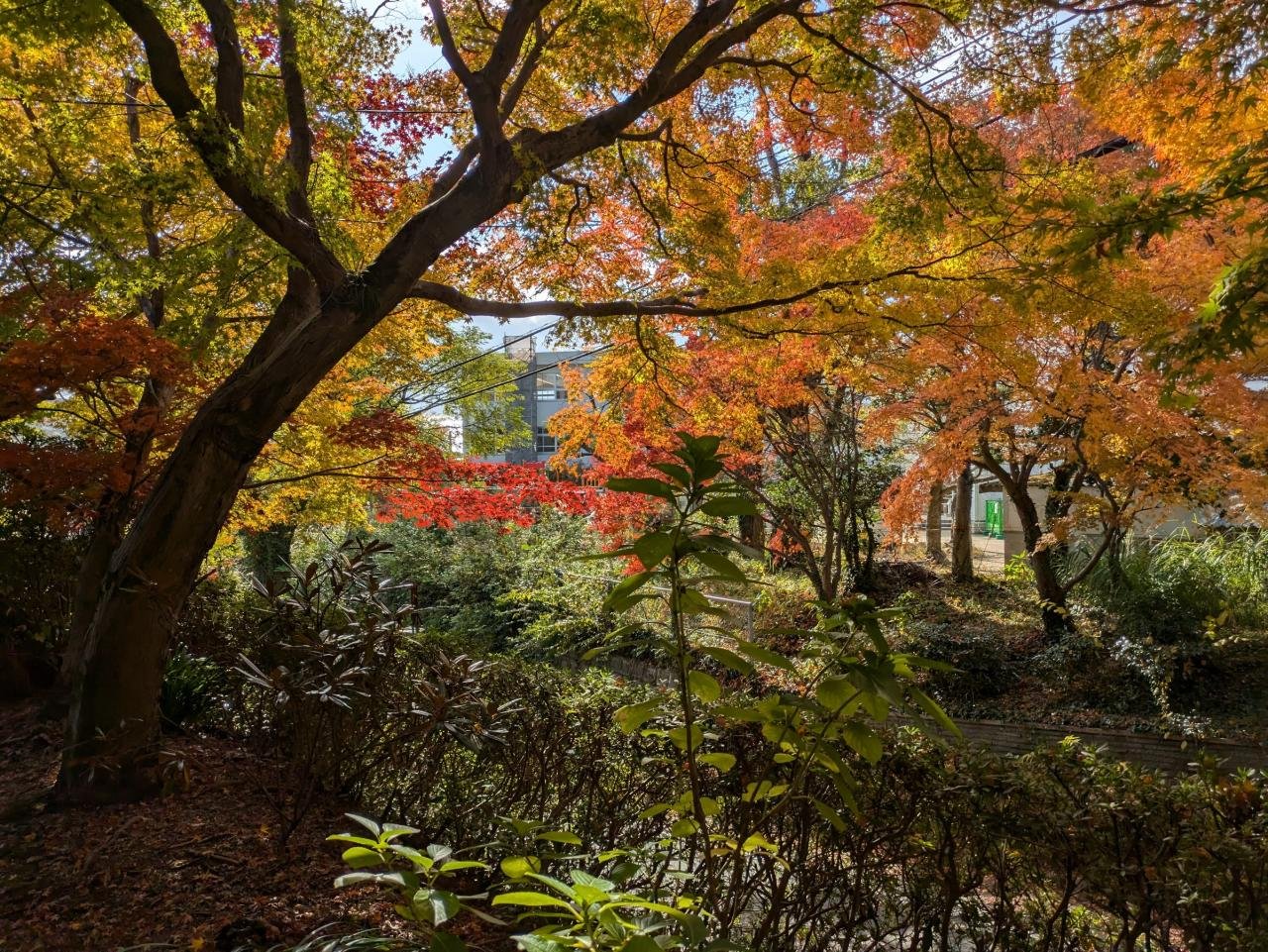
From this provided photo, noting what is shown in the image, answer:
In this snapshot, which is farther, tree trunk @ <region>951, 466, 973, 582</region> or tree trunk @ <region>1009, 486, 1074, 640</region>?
tree trunk @ <region>951, 466, 973, 582</region>

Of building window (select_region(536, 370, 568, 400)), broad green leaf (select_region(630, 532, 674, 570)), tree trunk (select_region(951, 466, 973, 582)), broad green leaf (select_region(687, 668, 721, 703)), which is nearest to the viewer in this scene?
broad green leaf (select_region(630, 532, 674, 570))

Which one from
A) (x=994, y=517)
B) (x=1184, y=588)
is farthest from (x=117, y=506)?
(x=994, y=517)

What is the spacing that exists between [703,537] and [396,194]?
228 inches

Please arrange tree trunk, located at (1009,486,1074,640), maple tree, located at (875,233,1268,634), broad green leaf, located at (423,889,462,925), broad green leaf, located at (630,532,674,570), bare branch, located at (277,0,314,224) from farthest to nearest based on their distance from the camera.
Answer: tree trunk, located at (1009,486,1074,640) → maple tree, located at (875,233,1268,634) → bare branch, located at (277,0,314,224) → broad green leaf, located at (630,532,674,570) → broad green leaf, located at (423,889,462,925)

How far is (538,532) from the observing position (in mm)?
14547

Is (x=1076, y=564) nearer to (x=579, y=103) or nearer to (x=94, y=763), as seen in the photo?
(x=579, y=103)

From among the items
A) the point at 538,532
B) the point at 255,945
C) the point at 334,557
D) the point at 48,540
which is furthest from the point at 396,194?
the point at 538,532

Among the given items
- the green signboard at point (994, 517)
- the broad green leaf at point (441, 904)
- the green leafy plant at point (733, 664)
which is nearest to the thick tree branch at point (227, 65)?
the green leafy plant at point (733, 664)

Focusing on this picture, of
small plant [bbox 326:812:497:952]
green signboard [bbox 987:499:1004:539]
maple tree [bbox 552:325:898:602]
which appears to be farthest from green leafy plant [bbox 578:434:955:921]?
green signboard [bbox 987:499:1004:539]

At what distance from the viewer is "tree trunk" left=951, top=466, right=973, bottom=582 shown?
12.1 metres

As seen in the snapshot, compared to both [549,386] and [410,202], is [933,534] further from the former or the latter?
[549,386]

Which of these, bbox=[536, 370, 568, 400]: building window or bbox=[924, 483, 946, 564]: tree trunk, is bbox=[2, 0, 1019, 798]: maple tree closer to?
bbox=[924, 483, 946, 564]: tree trunk

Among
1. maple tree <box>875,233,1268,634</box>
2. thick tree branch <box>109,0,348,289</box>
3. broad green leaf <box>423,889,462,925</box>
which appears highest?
thick tree branch <box>109,0,348,289</box>

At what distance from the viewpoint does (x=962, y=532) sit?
40.7 ft
